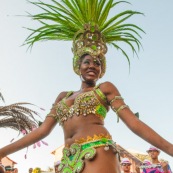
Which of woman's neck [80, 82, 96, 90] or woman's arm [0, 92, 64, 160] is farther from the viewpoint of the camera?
woman's neck [80, 82, 96, 90]

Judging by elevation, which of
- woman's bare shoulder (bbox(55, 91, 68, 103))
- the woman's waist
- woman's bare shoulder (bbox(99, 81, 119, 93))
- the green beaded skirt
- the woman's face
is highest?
the woman's face

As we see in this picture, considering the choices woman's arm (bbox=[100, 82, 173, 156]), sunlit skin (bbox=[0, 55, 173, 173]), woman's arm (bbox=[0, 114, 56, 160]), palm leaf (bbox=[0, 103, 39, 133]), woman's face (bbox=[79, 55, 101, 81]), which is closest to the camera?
woman's arm (bbox=[100, 82, 173, 156])

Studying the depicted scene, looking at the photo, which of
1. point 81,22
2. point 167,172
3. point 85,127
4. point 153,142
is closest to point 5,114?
point 167,172

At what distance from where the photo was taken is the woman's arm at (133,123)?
2396 millimetres

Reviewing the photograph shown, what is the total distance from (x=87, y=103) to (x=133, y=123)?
550mm

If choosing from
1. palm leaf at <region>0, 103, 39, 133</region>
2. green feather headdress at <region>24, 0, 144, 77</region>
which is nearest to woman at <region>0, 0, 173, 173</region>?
green feather headdress at <region>24, 0, 144, 77</region>

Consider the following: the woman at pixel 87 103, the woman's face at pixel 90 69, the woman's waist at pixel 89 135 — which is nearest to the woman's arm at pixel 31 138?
the woman at pixel 87 103

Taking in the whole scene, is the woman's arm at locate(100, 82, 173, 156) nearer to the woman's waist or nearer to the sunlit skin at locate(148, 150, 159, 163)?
the woman's waist

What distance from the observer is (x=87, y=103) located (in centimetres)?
306

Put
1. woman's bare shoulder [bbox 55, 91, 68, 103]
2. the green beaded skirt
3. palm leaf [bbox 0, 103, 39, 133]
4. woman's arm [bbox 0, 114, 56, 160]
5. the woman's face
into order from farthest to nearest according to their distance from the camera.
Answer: palm leaf [bbox 0, 103, 39, 133] < woman's bare shoulder [bbox 55, 91, 68, 103] < the woman's face < woman's arm [bbox 0, 114, 56, 160] < the green beaded skirt

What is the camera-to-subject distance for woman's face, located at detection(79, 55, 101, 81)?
323cm

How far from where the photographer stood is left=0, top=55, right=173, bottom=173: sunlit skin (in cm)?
258

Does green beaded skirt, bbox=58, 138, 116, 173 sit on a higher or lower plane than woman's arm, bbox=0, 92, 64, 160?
lower

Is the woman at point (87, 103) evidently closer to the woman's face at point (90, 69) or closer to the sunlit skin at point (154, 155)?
the woman's face at point (90, 69)
